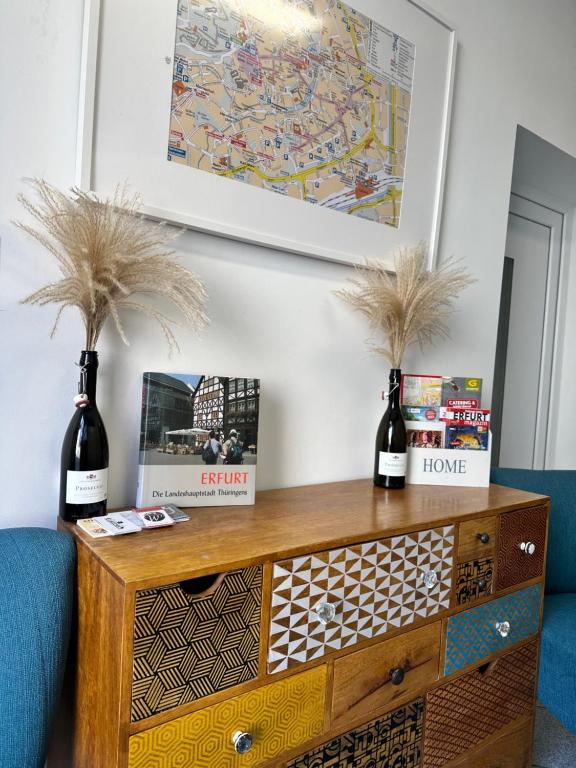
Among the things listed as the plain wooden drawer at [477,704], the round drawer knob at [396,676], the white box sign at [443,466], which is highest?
the white box sign at [443,466]

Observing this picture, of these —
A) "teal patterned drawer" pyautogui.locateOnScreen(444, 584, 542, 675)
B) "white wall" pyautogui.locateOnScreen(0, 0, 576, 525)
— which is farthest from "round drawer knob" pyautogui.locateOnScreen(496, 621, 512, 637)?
"white wall" pyautogui.locateOnScreen(0, 0, 576, 525)

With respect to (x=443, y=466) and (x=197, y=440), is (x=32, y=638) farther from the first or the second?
(x=443, y=466)

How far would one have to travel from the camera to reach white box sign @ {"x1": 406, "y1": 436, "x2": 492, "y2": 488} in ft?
4.79

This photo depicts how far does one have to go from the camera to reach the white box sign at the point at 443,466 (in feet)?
4.79

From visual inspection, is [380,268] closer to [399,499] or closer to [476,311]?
[476,311]

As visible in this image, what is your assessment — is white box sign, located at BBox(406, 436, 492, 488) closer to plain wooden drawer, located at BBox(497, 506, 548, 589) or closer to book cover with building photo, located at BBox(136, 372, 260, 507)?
plain wooden drawer, located at BBox(497, 506, 548, 589)

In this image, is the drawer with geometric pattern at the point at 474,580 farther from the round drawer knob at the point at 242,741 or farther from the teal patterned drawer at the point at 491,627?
the round drawer knob at the point at 242,741

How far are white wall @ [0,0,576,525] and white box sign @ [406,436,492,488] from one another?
15 cm

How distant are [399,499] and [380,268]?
65cm

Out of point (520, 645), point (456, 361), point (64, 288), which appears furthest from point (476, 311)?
point (64, 288)

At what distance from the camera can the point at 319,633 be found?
0.95 metres

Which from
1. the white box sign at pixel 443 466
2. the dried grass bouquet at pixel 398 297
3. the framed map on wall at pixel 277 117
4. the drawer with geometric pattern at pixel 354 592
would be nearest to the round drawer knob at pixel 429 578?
the drawer with geometric pattern at pixel 354 592

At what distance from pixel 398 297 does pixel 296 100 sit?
0.56 meters

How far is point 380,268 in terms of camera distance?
4.84 ft
